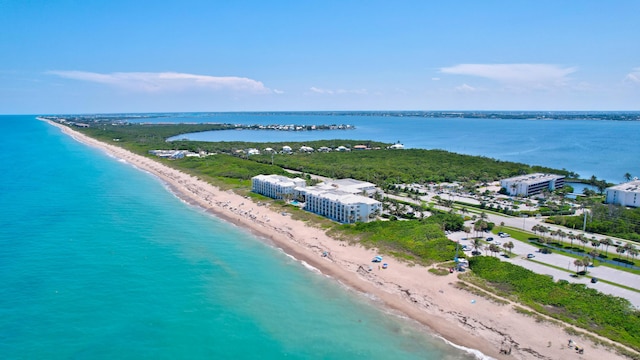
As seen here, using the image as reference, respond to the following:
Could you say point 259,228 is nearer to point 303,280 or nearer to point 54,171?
point 303,280

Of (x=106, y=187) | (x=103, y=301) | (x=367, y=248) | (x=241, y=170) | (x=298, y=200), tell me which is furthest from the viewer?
(x=241, y=170)

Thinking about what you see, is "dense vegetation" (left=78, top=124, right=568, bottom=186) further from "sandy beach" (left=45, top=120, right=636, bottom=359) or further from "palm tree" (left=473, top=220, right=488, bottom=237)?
"sandy beach" (left=45, top=120, right=636, bottom=359)

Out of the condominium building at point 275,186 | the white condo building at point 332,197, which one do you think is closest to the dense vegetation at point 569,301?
the white condo building at point 332,197

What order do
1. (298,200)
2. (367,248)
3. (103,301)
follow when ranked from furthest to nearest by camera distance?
(298,200), (367,248), (103,301)

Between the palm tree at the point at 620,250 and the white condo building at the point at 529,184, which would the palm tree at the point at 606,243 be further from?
the white condo building at the point at 529,184

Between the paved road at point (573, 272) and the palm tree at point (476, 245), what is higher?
the palm tree at point (476, 245)

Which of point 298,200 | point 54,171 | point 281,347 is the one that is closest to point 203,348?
point 281,347

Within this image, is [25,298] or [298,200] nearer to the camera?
[25,298]
